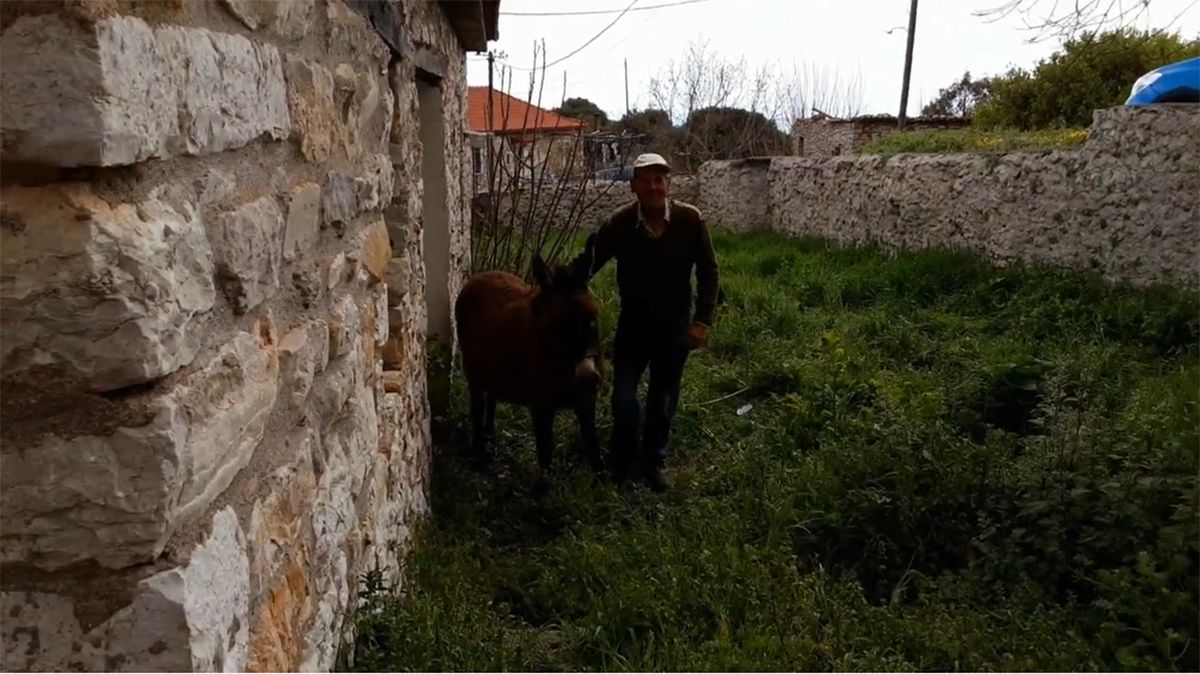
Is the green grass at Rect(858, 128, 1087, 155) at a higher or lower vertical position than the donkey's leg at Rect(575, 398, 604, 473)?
higher

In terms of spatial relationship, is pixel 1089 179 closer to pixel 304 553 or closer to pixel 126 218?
pixel 304 553

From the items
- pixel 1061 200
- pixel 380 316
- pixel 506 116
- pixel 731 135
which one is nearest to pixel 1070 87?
pixel 1061 200

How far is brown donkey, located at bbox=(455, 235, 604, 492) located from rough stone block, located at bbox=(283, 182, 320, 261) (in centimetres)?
300

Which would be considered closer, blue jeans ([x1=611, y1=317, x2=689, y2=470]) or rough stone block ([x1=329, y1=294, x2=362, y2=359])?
rough stone block ([x1=329, y1=294, x2=362, y2=359])

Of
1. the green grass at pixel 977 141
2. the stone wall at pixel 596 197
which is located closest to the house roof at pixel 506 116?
the stone wall at pixel 596 197

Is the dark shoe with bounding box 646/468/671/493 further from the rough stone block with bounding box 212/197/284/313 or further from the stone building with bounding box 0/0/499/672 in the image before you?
the rough stone block with bounding box 212/197/284/313

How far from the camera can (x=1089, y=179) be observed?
353 inches

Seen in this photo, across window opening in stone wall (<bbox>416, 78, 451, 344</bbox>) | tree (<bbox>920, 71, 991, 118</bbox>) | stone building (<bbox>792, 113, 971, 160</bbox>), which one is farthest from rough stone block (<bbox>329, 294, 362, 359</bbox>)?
tree (<bbox>920, 71, 991, 118</bbox>)

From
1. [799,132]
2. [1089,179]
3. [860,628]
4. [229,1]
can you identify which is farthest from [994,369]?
[799,132]

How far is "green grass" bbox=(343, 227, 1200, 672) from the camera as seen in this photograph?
143 inches

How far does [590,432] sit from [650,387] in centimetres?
47

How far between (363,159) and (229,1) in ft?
5.31

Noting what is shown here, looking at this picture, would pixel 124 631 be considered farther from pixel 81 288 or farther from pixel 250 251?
pixel 250 251

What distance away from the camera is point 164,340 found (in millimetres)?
1442
